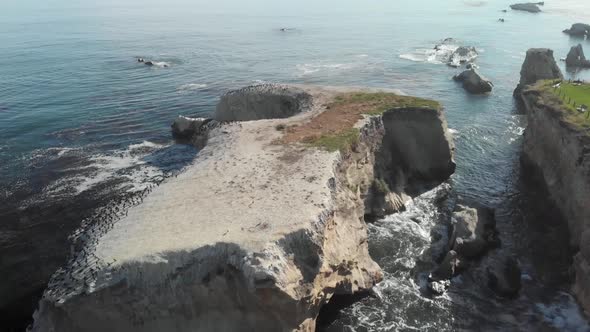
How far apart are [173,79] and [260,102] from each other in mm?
34876

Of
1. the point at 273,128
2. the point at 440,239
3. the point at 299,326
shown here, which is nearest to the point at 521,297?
the point at 440,239

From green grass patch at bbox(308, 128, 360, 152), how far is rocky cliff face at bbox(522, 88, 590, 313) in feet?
60.8

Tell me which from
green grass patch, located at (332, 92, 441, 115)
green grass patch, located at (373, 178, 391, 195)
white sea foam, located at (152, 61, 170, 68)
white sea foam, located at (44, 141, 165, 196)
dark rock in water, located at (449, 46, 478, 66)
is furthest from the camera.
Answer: dark rock in water, located at (449, 46, 478, 66)

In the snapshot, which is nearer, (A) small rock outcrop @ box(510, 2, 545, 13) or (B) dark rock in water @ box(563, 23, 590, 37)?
(B) dark rock in water @ box(563, 23, 590, 37)

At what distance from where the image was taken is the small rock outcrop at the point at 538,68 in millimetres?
75938

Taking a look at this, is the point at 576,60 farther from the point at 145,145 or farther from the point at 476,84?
the point at 145,145

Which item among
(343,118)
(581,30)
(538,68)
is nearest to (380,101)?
(343,118)

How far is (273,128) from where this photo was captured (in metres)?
46.5

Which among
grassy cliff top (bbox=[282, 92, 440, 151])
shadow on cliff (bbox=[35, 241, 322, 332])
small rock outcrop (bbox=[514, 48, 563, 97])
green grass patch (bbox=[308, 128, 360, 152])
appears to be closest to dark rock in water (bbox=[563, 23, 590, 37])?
small rock outcrop (bbox=[514, 48, 563, 97])

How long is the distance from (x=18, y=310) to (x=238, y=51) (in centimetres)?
8761

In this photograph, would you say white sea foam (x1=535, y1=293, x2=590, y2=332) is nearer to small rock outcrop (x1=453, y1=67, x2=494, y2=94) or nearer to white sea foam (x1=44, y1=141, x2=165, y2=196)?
white sea foam (x1=44, y1=141, x2=165, y2=196)

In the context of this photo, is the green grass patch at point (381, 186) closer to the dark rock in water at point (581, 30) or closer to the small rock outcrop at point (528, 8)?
the dark rock in water at point (581, 30)

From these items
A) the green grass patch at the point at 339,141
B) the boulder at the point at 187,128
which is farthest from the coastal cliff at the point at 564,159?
the boulder at the point at 187,128

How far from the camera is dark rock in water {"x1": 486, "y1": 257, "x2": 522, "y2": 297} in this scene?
108 feet
